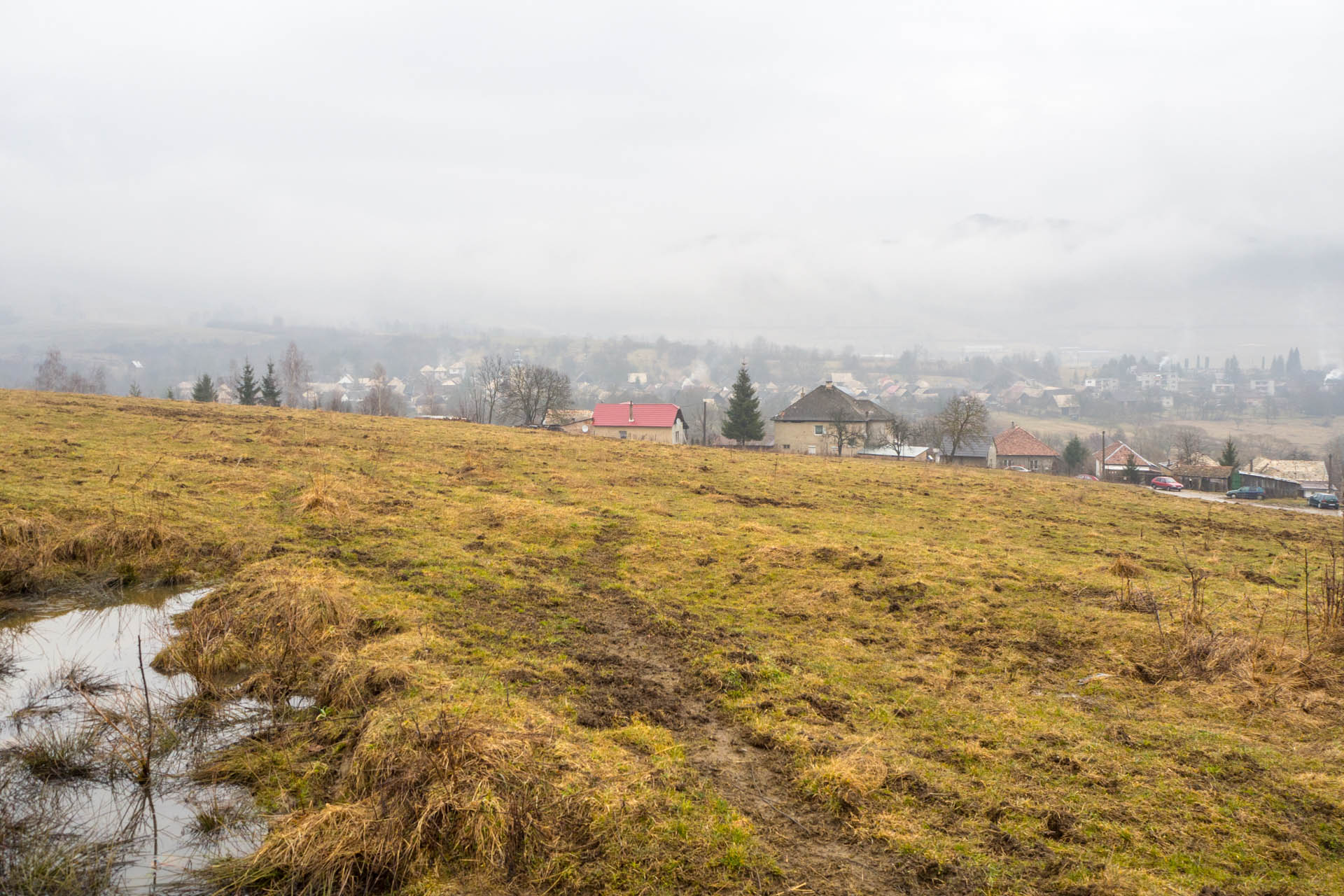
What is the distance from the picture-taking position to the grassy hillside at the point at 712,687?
542cm

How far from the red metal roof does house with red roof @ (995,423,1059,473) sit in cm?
4505

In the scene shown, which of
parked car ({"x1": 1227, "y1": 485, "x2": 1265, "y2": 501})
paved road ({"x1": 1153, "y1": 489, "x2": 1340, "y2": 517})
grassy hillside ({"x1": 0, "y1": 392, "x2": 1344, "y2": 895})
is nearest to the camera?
grassy hillside ({"x1": 0, "y1": 392, "x2": 1344, "y2": 895})

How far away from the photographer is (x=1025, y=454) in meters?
92.1

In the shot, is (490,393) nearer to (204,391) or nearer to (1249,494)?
(204,391)

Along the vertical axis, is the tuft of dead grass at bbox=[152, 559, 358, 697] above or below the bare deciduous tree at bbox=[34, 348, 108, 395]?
below

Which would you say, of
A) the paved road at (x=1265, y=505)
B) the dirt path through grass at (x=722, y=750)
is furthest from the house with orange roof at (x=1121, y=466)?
the dirt path through grass at (x=722, y=750)

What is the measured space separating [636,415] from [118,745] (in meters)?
71.1

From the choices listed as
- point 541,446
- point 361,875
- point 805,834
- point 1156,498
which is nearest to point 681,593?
point 805,834

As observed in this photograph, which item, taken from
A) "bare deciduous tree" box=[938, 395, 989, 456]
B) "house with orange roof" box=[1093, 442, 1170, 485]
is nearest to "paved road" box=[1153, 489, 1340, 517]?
"bare deciduous tree" box=[938, 395, 989, 456]

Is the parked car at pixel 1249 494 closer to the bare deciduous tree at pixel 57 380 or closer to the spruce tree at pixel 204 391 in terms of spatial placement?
the spruce tree at pixel 204 391

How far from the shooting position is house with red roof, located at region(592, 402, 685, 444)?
76.3 meters

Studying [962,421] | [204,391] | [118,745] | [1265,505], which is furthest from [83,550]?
[204,391]

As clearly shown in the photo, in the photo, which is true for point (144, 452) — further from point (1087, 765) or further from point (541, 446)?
point (1087, 765)

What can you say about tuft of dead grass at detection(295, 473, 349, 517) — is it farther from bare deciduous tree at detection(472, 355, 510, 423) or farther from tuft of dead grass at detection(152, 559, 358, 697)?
bare deciduous tree at detection(472, 355, 510, 423)
